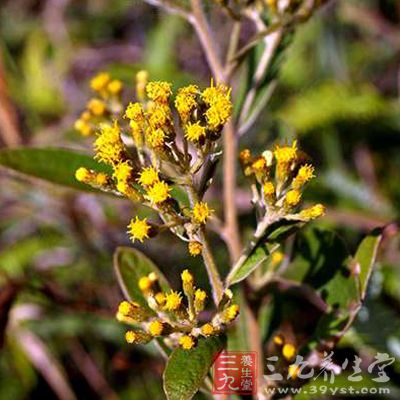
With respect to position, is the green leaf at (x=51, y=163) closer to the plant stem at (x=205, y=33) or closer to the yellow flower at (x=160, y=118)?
the plant stem at (x=205, y=33)

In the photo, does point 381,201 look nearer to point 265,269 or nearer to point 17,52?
point 265,269

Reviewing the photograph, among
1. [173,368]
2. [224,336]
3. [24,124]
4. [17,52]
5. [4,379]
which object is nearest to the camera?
[173,368]

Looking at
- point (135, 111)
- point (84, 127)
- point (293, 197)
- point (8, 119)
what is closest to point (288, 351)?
point (293, 197)

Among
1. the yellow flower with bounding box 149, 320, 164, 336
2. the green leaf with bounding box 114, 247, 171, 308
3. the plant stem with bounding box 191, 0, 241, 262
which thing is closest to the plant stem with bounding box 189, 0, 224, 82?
the plant stem with bounding box 191, 0, 241, 262

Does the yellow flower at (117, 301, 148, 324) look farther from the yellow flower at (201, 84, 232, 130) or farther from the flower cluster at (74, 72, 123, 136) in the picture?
the flower cluster at (74, 72, 123, 136)

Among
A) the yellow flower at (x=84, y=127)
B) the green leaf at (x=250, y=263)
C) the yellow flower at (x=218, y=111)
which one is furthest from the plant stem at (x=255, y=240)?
the yellow flower at (x=84, y=127)

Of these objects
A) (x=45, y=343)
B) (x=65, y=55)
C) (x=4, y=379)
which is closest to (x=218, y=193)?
(x=45, y=343)
